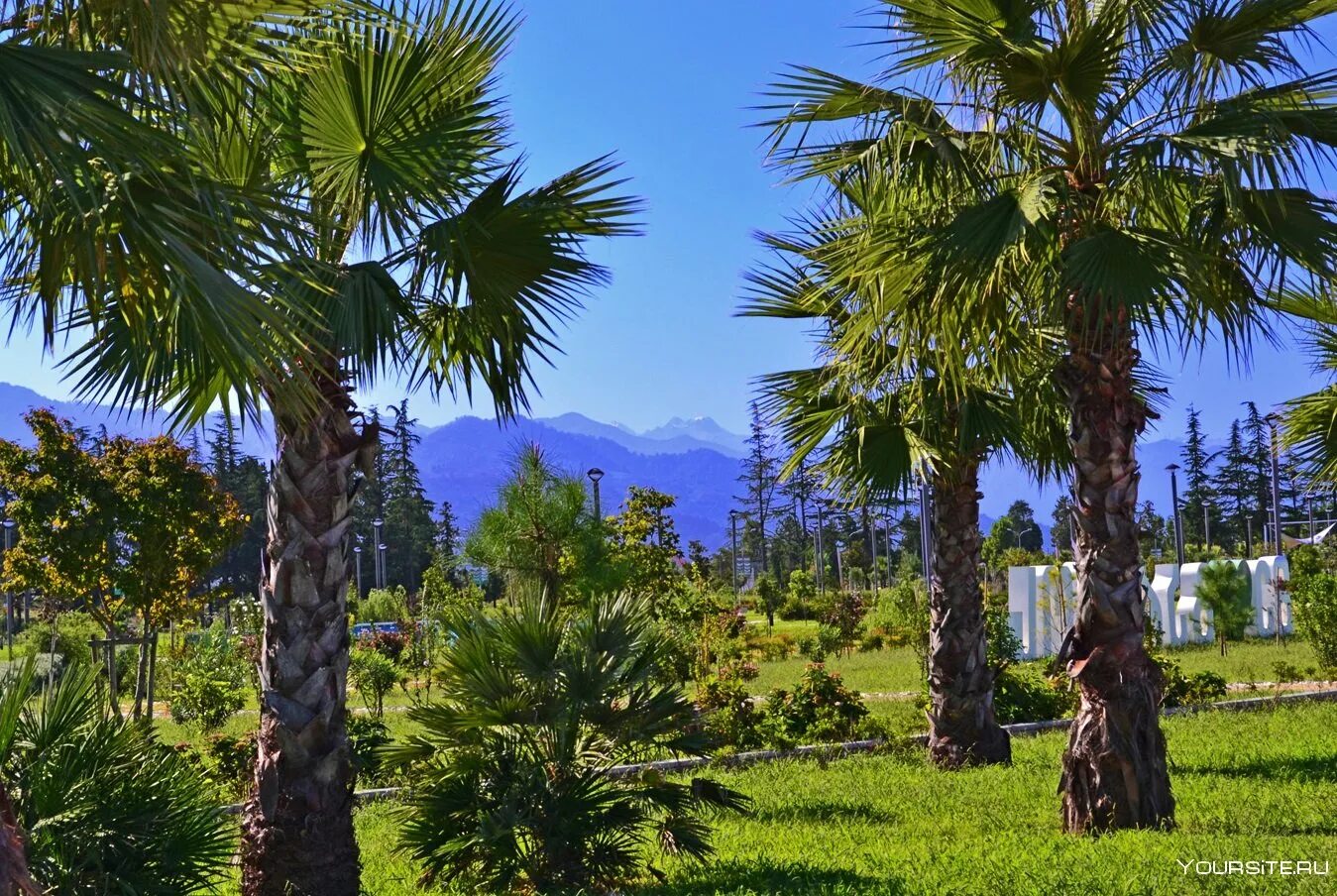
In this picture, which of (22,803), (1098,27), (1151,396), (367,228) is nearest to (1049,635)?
(1151,396)

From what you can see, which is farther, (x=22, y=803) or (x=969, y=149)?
(x=969, y=149)

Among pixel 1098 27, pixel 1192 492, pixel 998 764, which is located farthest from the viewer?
pixel 1192 492

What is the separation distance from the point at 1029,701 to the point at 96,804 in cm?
1282

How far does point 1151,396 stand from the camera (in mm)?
12164

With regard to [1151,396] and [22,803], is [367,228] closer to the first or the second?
[22,803]

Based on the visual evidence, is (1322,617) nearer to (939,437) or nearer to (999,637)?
(999,637)

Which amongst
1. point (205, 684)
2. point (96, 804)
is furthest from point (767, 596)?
point (96, 804)

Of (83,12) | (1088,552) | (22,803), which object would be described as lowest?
(22,803)

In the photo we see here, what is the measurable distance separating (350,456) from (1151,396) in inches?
A: 337

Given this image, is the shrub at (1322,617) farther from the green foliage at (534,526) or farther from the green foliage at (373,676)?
the green foliage at (373,676)

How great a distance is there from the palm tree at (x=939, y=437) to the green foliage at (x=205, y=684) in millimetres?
11067

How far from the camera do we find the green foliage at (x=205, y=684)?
18.2 m

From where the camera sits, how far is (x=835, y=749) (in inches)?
516

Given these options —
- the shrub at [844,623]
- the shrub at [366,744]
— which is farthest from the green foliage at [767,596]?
the shrub at [366,744]
